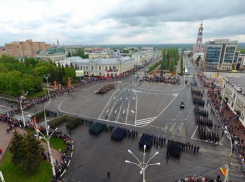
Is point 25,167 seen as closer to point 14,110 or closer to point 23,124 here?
point 23,124

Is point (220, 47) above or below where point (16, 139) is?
above

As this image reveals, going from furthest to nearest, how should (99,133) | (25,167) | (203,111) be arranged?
(203,111) → (99,133) → (25,167)

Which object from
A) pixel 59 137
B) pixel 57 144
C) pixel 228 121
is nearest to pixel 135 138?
pixel 57 144

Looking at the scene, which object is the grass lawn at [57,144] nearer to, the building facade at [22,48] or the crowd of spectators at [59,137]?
the crowd of spectators at [59,137]

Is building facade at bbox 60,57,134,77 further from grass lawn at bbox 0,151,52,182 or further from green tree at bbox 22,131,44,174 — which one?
green tree at bbox 22,131,44,174

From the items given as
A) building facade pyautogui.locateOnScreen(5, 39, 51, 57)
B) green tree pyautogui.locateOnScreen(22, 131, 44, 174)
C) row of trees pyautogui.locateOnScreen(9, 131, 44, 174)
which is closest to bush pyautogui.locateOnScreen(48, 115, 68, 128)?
row of trees pyautogui.locateOnScreen(9, 131, 44, 174)

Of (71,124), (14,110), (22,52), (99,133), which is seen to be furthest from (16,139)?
(22,52)

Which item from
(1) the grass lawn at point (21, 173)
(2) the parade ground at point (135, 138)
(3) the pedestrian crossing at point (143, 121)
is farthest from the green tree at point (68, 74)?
(1) the grass lawn at point (21, 173)
